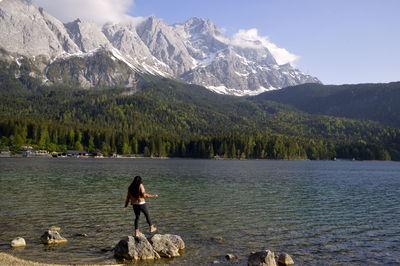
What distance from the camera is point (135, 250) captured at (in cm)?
2575

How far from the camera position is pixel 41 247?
27.8 meters

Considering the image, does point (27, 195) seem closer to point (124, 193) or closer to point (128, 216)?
point (124, 193)

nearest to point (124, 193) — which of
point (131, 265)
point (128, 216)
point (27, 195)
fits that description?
point (27, 195)

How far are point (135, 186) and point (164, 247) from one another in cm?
480

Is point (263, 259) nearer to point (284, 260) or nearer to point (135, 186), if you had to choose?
point (284, 260)

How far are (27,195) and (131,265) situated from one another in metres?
36.1

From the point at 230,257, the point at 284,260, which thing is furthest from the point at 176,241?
the point at 284,260

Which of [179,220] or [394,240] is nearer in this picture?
[394,240]

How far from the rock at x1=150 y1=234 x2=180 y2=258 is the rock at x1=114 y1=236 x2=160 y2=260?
1.37 feet

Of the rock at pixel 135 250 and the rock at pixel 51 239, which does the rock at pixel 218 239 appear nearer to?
the rock at pixel 135 250

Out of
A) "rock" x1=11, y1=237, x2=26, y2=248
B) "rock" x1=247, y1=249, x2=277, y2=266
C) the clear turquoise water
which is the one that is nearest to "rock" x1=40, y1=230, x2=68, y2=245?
the clear turquoise water

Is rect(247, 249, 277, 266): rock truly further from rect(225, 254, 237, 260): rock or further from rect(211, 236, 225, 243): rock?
rect(211, 236, 225, 243): rock

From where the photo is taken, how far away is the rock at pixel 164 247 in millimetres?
26500

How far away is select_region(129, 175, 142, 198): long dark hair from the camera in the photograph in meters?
27.6
